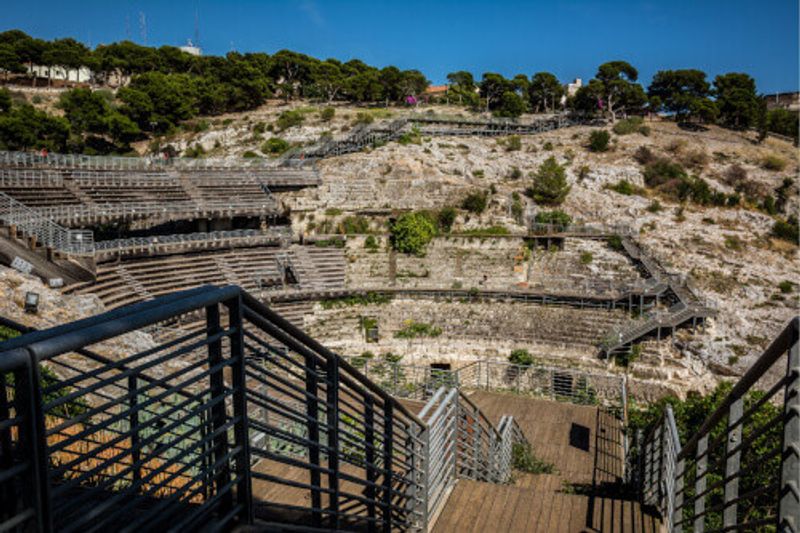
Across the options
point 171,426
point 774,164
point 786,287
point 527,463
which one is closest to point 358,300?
point 527,463

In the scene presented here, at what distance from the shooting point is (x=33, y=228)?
19.3 metres

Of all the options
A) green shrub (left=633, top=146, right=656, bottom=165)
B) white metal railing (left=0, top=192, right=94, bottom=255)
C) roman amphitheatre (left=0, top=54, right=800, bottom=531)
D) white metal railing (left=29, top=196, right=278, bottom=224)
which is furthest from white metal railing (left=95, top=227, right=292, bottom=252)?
green shrub (left=633, top=146, right=656, bottom=165)

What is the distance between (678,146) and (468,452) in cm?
3947

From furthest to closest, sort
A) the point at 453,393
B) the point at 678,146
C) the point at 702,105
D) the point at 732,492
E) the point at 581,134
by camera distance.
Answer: the point at 702,105, the point at 581,134, the point at 678,146, the point at 453,393, the point at 732,492

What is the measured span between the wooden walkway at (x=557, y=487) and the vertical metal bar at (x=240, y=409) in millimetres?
3216

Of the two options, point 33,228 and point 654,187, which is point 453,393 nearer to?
point 33,228

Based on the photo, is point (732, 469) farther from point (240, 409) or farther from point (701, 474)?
point (240, 409)

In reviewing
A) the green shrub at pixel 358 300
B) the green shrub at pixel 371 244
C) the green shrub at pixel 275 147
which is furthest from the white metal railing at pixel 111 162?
the green shrub at pixel 358 300

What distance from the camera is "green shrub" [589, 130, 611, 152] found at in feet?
132

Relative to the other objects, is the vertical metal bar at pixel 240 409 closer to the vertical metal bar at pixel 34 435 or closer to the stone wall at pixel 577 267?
the vertical metal bar at pixel 34 435

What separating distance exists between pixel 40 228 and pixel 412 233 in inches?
674

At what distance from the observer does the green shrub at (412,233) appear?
29484mm

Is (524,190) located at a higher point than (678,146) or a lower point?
lower

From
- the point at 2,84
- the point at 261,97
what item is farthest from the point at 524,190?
the point at 2,84
